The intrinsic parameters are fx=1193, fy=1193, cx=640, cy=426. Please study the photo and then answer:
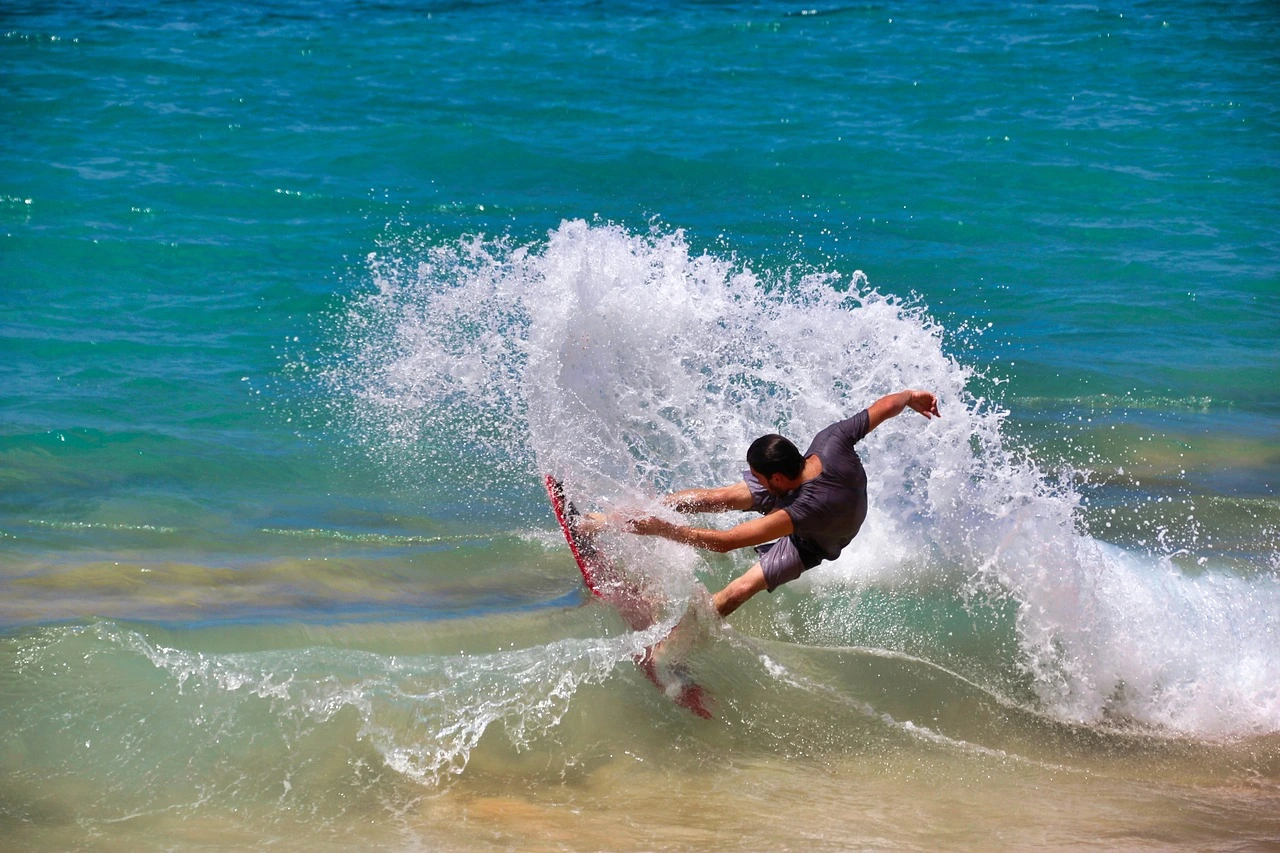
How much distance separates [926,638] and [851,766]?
52.7 inches

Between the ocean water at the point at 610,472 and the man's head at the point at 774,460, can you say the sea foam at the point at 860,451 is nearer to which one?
the ocean water at the point at 610,472

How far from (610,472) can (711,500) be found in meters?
0.59

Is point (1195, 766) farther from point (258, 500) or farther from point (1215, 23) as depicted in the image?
point (1215, 23)

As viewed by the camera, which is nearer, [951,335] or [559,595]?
[559,595]

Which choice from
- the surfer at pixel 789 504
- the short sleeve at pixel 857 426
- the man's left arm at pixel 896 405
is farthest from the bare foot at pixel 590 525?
the man's left arm at pixel 896 405

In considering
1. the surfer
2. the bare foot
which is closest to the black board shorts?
the surfer

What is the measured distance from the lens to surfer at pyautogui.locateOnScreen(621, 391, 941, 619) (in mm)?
5699

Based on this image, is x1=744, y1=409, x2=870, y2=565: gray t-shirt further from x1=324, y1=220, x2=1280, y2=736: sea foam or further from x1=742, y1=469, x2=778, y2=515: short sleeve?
x1=324, y1=220, x2=1280, y2=736: sea foam

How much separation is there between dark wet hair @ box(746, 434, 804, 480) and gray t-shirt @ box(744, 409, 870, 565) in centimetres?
18

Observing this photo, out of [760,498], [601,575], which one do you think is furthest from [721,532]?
[601,575]

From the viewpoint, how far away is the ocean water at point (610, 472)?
5.26 m

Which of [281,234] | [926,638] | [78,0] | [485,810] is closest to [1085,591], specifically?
[926,638]

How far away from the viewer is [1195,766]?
5.49 m

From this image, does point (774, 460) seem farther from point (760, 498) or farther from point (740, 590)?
point (740, 590)
